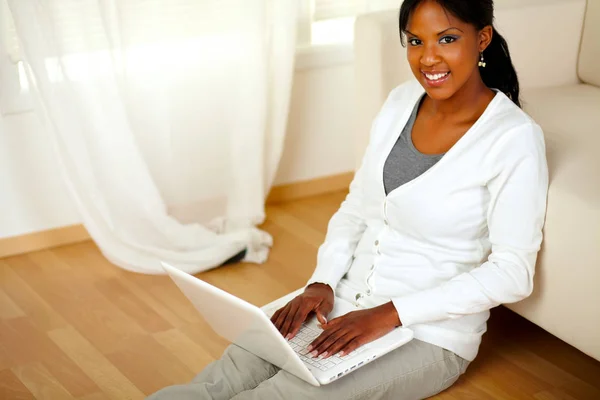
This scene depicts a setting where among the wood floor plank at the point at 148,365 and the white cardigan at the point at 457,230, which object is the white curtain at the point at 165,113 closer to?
the wood floor plank at the point at 148,365

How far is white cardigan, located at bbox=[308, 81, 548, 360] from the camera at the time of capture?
1547 mm

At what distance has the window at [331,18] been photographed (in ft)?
8.98

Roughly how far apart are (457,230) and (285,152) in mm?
1280

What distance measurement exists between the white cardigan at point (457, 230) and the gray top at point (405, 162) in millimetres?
14

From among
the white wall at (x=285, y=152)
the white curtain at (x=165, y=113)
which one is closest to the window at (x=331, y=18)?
the white wall at (x=285, y=152)

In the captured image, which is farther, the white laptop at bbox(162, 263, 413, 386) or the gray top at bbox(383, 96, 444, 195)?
the gray top at bbox(383, 96, 444, 195)

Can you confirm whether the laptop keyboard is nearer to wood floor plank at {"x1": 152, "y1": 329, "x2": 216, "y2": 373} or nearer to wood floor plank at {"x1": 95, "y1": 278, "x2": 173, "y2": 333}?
wood floor plank at {"x1": 152, "y1": 329, "x2": 216, "y2": 373}

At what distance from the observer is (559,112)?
6.56ft

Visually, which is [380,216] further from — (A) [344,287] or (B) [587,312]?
(B) [587,312]

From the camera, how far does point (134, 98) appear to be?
95.2 inches

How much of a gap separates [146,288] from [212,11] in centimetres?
77

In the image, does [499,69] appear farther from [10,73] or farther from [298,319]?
[10,73]

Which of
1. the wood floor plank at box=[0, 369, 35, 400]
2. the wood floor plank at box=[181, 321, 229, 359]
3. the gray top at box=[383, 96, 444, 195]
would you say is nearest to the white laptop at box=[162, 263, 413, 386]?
the gray top at box=[383, 96, 444, 195]

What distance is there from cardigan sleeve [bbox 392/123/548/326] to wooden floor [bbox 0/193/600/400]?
296 mm
